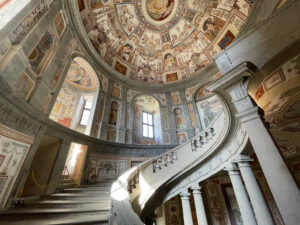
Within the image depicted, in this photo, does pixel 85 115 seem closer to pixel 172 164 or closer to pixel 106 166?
pixel 106 166

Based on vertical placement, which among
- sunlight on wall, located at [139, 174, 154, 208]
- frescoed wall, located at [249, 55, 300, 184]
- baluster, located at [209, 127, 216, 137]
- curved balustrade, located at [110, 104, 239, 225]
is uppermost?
→ frescoed wall, located at [249, 55, 300, 184]

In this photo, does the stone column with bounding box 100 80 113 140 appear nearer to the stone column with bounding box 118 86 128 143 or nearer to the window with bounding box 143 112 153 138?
the stone column with bounding box 118 86 128 143

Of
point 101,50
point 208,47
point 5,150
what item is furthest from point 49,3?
point 208,47

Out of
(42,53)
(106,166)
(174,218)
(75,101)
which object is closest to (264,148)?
(106,166)

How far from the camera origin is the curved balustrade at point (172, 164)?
3766 mm

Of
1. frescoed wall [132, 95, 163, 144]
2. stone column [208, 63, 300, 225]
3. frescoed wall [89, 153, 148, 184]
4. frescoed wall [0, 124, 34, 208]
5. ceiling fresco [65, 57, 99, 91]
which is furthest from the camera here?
frescoed wall [132, 95, 163, 144]

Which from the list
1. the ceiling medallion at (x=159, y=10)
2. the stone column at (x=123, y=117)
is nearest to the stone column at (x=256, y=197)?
the stone column at (x=123, y=117)

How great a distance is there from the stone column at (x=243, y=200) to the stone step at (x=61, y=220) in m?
3.24

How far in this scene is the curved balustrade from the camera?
12.4 ft

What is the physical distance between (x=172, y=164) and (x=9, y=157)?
4.84m

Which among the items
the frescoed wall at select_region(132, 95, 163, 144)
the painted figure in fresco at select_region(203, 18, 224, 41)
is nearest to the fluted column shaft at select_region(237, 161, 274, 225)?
the frescoed wall at select_region(132, 95, 163, 144)

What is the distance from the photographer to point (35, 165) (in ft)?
18.4

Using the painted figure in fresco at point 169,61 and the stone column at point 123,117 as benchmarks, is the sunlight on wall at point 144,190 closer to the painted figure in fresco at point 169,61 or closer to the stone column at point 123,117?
the stone column at point 123,117

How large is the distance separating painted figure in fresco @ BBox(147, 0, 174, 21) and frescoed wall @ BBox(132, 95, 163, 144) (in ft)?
23.6
